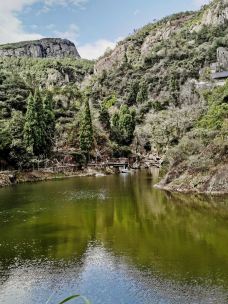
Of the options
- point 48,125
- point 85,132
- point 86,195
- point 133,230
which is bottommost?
point 133,230

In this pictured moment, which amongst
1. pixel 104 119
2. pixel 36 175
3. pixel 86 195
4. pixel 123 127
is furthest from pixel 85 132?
pixel 86 195

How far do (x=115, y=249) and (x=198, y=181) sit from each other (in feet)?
95.1

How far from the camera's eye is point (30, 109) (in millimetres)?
77375

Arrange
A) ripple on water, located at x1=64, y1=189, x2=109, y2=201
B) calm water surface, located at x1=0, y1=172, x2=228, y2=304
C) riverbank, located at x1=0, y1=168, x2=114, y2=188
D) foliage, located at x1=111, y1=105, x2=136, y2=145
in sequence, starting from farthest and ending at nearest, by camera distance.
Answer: foliage, located at x1=111, y1=105, x2=136, y2=145 < riverbank, located at x1=0, y1=168, x2=114, y2=188 < ripple on water, located at x1=64, y1=189, x2=109, y2=201 < calm water surface, located at x1=0, y1=172, x2=228, y2=304

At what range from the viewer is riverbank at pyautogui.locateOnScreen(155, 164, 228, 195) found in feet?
177

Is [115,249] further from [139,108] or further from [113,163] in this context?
[139,108]

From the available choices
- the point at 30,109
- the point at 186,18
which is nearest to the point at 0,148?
the point at 30,109

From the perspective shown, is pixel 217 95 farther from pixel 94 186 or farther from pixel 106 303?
pixel 106 303

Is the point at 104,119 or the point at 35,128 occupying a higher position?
the point at 104,119

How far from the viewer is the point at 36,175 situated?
7625 centimetres

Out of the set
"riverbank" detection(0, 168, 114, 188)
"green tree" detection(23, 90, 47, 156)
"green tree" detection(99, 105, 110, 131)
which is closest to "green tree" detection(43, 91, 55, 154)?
"green tree" detection(23, 90, 47, 156)

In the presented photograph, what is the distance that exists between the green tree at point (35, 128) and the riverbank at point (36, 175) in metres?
4.28

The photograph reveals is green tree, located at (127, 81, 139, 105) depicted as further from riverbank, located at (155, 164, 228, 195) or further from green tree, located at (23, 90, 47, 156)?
riverbank, located at (155, 164, 228, 195)

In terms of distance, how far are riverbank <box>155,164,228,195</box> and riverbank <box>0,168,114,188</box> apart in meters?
24.8
